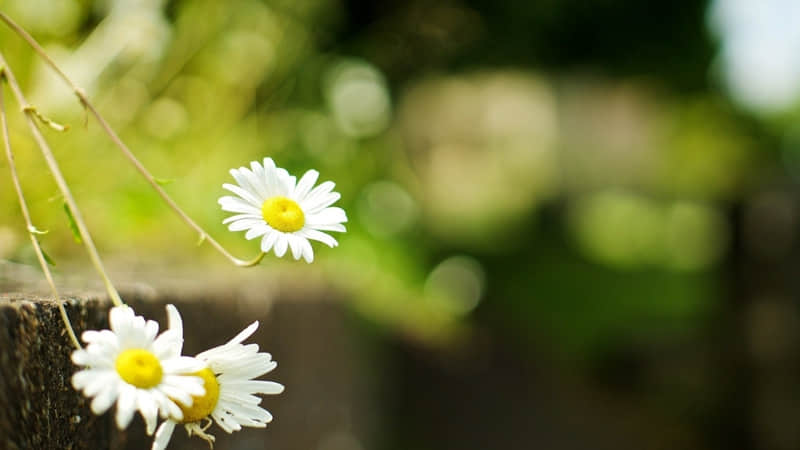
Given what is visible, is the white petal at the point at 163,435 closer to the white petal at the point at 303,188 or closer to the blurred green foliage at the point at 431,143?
the white petal at the point at 303,188

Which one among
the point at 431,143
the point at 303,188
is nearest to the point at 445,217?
the point at 431,143

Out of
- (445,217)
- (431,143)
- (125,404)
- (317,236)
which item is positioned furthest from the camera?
(431,143)

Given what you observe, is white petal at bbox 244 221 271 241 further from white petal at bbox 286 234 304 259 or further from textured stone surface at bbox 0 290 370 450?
textured stone surface at bbox 0 290 370 450

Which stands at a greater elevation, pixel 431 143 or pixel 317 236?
pixel 431 143

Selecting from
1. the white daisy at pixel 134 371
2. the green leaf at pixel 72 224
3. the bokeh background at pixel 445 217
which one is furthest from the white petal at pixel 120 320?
the bokeh background at pixel 445 217

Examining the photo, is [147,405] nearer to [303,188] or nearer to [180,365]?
[180,365]

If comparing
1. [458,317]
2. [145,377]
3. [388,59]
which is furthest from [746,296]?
[145,377]

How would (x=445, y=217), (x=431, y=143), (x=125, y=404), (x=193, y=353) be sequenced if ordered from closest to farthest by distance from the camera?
(x=125, y=404) < (x=193, y=353) < (x=445, y=217) < (x=431, y=143)
